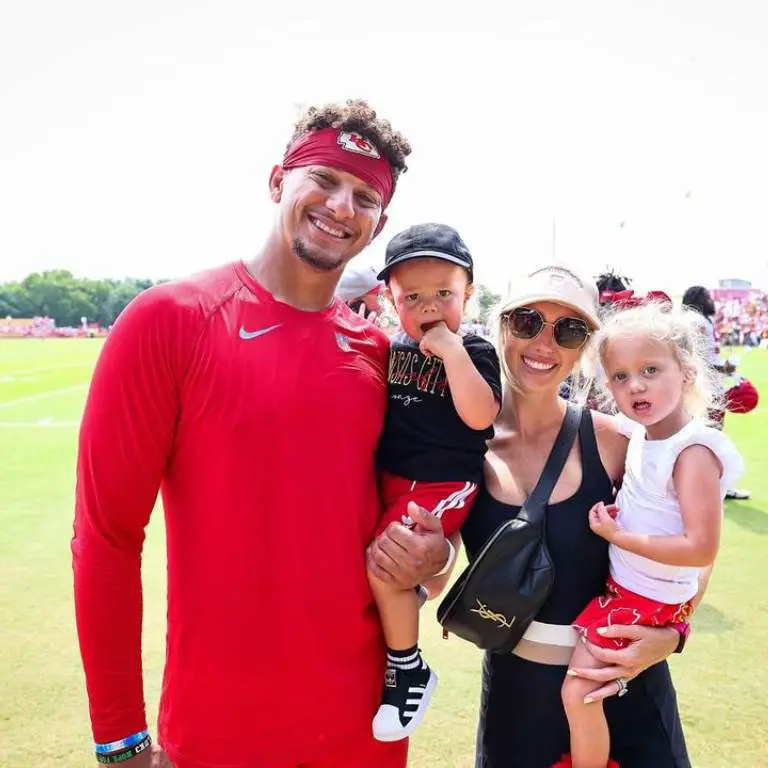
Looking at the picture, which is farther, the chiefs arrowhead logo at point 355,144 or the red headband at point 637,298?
the red headband at point 637,298

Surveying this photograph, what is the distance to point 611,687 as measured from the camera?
2.13m

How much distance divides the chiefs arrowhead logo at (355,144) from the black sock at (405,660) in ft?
5.58

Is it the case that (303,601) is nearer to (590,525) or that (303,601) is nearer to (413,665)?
(413,665)

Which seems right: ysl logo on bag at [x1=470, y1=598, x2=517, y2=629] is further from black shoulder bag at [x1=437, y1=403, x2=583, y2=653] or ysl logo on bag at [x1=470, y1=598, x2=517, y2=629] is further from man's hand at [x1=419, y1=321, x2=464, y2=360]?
man's hand at [x1=419, y1=321, x2=464, y2=360]

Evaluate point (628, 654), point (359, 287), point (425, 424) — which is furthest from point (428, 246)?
point (359, 287)

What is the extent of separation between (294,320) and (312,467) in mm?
478

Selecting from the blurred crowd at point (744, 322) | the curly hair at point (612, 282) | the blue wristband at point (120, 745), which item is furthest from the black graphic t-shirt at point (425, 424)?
the blurred crowd at point (744, 322)

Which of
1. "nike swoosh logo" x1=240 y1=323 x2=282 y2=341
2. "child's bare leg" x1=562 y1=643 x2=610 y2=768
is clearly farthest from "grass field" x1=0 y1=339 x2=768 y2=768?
"nike swoosh logo" x1=240 y1=323 x2=282 y2=341

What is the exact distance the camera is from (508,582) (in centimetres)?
217

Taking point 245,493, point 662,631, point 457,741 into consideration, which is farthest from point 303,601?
point 457,741

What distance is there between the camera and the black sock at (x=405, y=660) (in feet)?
7.37

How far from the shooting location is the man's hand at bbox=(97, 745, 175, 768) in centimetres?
191

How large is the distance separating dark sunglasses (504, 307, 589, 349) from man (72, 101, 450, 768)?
0.69 metres

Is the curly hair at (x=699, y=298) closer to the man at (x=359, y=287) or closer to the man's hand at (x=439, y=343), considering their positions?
the man at (x=359, y=287)
